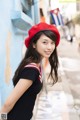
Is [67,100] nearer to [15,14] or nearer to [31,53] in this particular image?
[15,14]

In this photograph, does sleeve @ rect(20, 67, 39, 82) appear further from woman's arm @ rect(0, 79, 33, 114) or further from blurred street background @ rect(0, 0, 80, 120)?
blurred street background @ rect(0, 0, 80, 120)

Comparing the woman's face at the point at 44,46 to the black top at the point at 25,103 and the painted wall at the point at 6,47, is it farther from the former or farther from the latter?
the painted wall at the point at 6,47

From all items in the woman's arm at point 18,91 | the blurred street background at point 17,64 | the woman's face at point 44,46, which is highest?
the woman's face at point 44,46

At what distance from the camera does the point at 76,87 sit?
11086 millimetres

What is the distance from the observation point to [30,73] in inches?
99.3

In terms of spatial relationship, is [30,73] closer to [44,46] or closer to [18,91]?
[18,91]

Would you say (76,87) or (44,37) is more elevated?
(44,37)

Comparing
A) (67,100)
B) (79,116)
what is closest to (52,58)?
(79,116)

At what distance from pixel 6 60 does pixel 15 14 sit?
0.94 meters

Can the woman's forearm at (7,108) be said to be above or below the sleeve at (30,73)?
below

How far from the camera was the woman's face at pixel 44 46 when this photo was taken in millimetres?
2754

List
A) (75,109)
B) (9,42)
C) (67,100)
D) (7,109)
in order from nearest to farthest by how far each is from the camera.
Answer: (7,109) < (9,42) < (75,109) < (67,100)

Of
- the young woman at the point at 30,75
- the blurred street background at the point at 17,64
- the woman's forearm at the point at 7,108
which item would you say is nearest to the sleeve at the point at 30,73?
the young woman at the point at 30,75

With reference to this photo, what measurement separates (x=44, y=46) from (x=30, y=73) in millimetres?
331
